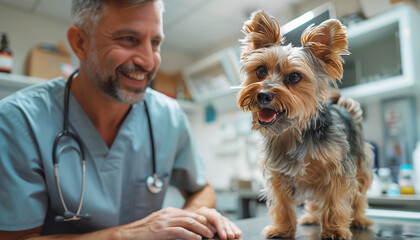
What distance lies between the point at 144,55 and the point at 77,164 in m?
0.41

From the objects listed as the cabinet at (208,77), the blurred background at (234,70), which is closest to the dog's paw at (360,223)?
the blurred background at (234,70)

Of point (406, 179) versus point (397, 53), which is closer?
point (397, 53)

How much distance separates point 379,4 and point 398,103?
969 millimetres

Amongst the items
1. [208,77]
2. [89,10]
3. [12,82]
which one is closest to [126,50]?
[89,10]

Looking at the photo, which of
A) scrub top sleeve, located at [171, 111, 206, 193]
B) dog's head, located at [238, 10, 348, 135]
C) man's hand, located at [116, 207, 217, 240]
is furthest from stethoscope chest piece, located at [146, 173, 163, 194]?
dog's head, located at [238, 10, 348, 135]

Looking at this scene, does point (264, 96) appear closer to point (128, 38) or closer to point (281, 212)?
point (281, 212)

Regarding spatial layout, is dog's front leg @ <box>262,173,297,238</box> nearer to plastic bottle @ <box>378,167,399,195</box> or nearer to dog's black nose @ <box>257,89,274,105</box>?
dog's black nose @ <box>257,89,274,105</box>

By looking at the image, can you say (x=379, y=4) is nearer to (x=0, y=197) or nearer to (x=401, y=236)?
(x=401, y=236)

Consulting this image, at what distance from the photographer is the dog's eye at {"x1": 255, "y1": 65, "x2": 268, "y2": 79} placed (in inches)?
23.7

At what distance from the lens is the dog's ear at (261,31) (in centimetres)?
58

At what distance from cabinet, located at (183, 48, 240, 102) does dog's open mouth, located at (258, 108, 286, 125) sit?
246 centimetres

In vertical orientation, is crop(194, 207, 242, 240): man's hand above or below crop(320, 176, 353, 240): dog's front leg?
below

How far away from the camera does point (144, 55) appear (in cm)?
103

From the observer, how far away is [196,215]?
0.82 metres
